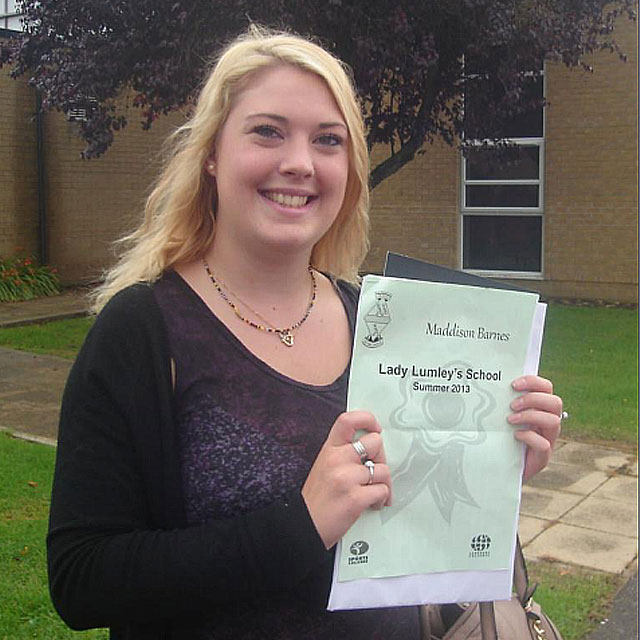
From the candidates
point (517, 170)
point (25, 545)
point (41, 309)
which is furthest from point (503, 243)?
point (25, 545)

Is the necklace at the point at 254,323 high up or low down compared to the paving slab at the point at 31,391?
up

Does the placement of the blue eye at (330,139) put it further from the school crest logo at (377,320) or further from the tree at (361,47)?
the tree at (361,47)

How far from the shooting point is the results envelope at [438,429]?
5.33ft

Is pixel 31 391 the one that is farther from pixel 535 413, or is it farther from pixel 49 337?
pixel 535 413

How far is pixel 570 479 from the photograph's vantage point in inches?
247

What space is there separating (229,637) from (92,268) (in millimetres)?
15208

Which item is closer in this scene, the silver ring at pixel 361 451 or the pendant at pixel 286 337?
the silver ring at pixel 361 451

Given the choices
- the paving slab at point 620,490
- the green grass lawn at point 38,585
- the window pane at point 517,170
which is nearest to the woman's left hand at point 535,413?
the green grass lawn at point 38,585

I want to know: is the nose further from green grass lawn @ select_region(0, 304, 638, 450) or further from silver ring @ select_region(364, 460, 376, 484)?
green grass lawn @ select_region(0, 304, 638, 450)

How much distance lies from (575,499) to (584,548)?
31.8 inches

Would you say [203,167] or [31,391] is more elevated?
[203,167]

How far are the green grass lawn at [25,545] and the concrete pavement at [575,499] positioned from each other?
0.62m

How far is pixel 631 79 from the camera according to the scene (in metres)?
13.8

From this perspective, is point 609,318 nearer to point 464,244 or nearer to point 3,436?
point 464,244
